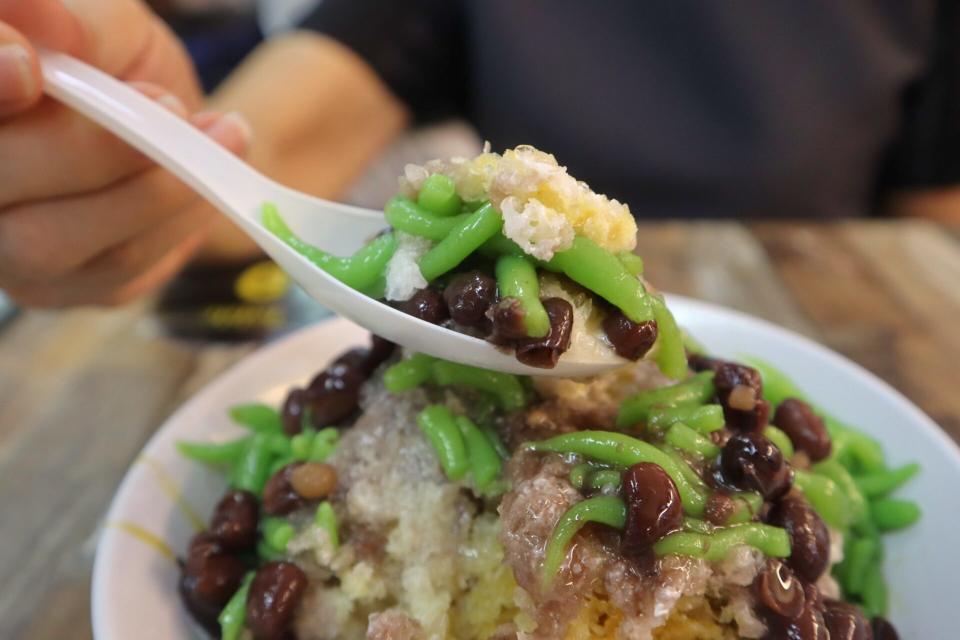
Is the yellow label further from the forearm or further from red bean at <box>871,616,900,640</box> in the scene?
red bean at <box>871,616,900,640</box>

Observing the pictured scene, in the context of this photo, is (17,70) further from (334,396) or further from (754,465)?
(754,465)

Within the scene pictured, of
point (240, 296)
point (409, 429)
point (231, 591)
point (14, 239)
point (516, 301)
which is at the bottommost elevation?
point (240, 296)

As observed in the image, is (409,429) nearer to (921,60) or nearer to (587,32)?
(587,32)

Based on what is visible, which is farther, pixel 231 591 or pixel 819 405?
pixel 819 405

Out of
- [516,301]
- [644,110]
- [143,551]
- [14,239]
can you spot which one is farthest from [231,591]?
[644,110]

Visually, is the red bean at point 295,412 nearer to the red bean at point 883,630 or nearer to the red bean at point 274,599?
the red bean at point 274,599
